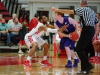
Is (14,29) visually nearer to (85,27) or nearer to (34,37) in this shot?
(34,37)

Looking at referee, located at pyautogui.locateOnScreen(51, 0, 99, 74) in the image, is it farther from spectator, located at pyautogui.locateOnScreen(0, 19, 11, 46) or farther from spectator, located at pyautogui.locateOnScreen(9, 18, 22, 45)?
spectator, located at pyautogui.locateOnScreen(9, 18, 22, 45)

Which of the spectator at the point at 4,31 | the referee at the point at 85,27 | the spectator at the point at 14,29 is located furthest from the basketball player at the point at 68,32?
the spectator at the point at 14,29

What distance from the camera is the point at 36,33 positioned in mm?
8875

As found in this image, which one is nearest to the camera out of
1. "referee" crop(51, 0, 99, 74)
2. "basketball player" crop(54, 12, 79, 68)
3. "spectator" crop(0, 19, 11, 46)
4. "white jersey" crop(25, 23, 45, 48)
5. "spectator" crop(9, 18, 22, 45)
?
"referee" crop(51, 0, 99, 74)

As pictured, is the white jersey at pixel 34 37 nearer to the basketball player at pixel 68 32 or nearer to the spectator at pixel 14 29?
A: the basketball player at pixel 68 32

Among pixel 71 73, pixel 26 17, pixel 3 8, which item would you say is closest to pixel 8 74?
pixel 71 73

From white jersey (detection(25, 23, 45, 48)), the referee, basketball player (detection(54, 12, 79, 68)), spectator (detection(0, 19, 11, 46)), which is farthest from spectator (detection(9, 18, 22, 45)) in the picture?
the referee

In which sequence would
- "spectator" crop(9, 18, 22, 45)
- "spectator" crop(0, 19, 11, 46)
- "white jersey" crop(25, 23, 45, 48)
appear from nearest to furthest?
"white jersey" crop(25, 23, 45, 48) → "spectator" crop(0, 19, 11, 46) → "spectator" crop(9, 18, 22, 45)

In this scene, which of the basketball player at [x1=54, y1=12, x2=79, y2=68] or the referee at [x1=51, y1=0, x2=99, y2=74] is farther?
the basketball player at [x1=54, y1=12, x2=79, y2=68]

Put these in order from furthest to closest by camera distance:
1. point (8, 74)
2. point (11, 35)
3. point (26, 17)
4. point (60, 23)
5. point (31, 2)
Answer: point (31, 2)
point (26, 17)
point (11, 35)
point (60, 23)
point (8, 74)

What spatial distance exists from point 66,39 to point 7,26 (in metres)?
6.46

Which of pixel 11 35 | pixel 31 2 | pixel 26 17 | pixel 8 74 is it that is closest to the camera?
pixel 8 74

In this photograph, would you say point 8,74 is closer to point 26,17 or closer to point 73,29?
point 73,29

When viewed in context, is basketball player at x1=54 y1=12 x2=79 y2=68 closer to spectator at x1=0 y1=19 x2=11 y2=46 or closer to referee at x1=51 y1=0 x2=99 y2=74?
referee at x1=51 y1=0 x2=99 y2=74
